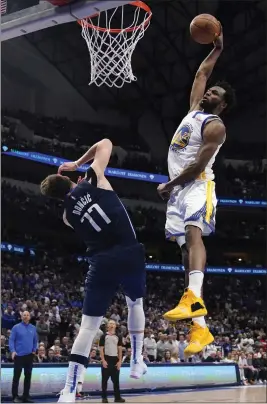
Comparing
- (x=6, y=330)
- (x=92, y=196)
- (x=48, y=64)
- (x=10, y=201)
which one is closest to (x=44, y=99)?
(x=48, y=64)

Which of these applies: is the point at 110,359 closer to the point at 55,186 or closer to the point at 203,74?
the point at 55,186

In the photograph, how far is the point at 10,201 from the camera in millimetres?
23812

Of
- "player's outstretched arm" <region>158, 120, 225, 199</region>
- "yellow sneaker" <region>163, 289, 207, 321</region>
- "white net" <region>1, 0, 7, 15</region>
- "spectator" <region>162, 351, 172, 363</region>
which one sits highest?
"white net" <region>1, 0, 7, 15</region>

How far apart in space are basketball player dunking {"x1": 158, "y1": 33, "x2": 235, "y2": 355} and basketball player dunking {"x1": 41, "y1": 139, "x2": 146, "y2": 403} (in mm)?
398

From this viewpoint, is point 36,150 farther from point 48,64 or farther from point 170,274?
point 170,274

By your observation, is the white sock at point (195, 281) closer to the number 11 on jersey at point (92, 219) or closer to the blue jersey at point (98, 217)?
the blue jersey at point (98, 217)

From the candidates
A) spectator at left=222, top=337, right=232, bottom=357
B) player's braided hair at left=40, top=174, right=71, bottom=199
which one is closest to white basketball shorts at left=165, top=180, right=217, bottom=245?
player's braided hair at left=40, top=174, right=71, bottom=199

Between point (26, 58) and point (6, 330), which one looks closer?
point (6, 330)

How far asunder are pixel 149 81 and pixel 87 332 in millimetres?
22885

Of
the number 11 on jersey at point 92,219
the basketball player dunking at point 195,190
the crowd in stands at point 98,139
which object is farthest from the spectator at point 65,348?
the crowd in stands at point 98,139

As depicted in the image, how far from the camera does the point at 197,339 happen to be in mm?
4848

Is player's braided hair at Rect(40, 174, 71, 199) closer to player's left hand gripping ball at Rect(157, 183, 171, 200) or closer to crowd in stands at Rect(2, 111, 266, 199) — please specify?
player's left hand gripping ball at Rect(157, 183, 171, 200)

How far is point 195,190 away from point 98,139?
22.1 m

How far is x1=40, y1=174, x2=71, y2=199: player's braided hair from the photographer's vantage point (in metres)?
5.39
